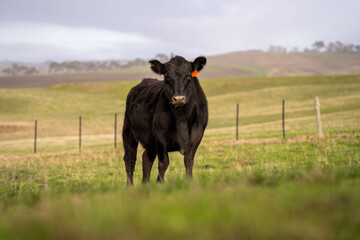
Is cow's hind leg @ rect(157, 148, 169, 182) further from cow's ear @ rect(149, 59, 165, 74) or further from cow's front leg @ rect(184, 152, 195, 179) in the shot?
cow's ear @ rect(149, 59, 165, 74)

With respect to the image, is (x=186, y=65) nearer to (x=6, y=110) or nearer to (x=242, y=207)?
(x=242, y=207)

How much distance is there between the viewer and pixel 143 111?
873 centimetres

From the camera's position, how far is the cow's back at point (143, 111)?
848cm

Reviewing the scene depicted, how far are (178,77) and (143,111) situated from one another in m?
1.54

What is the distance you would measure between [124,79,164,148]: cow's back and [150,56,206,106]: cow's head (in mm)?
744

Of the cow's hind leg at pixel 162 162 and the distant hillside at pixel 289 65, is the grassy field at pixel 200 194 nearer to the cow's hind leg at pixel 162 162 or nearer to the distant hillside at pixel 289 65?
the cow's hind leg at pixel 162 162

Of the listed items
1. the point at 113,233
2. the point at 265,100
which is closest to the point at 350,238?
the point at 113,233

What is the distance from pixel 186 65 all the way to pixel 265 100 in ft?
164

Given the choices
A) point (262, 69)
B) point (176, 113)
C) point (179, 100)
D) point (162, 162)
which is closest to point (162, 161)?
point (162, 162)

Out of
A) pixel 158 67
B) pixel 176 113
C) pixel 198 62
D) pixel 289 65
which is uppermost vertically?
pixel 289 65

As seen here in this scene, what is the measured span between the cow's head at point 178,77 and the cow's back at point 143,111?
74cm

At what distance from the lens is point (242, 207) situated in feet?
10.9

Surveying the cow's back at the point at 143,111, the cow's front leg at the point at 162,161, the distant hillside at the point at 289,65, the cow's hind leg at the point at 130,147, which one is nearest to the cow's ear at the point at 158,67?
the cow's back at the point at 143,111

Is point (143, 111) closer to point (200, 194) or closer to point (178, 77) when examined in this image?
point (178, 77)
